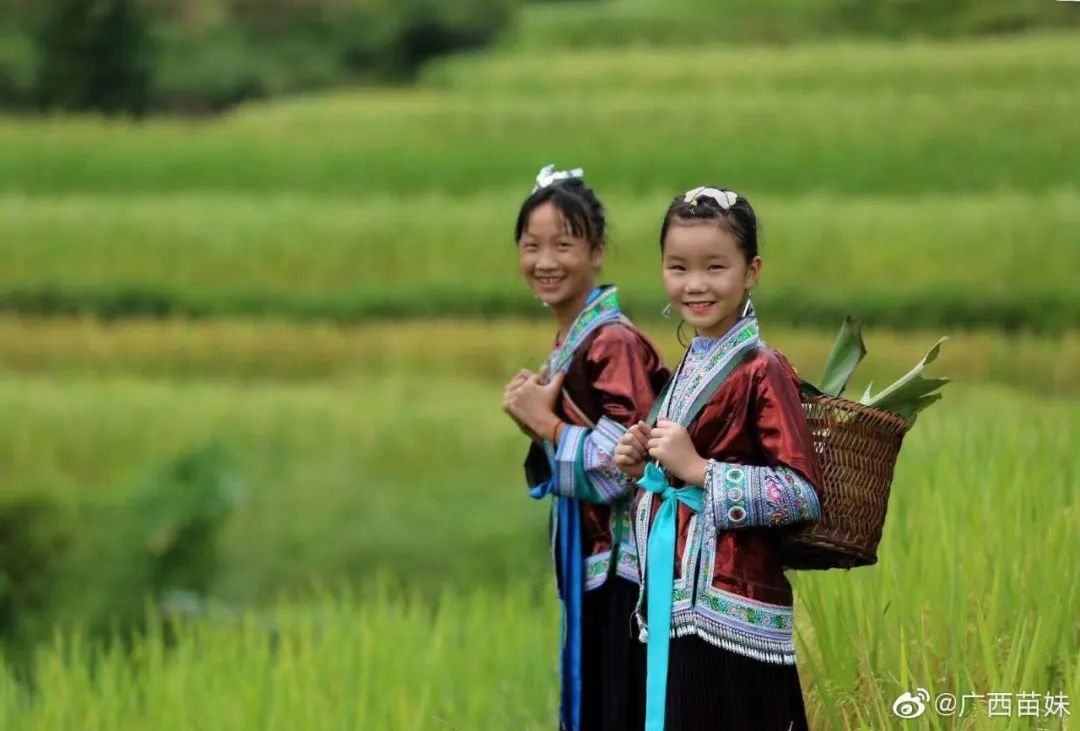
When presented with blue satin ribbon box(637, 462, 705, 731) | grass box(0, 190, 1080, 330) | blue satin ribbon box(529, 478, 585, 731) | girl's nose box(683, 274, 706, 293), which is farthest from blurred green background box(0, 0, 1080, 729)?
girl's nose box(683, 274, 706, 293)

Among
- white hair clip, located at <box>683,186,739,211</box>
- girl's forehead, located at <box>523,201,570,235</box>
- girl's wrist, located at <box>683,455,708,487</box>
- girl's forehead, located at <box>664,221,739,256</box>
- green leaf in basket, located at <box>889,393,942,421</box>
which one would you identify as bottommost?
girl's wrist, located at <box>683,455,708,487</box>

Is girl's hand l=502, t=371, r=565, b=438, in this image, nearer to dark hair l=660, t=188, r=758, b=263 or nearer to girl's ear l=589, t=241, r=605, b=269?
girl's ear l=589, t=241, r=605, b=269

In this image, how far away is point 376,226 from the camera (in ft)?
15.4

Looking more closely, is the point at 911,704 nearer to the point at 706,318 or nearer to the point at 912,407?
the point at 912,407

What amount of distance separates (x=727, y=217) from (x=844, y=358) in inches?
11.0

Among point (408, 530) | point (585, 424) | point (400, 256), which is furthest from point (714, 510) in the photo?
point (400, 256)

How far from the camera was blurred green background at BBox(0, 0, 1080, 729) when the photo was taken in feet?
12.3

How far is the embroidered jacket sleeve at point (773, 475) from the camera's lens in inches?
57.2

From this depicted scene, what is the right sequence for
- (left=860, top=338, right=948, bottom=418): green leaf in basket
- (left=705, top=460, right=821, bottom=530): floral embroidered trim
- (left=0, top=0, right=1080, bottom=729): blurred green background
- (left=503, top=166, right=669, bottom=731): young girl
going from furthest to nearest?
(left=0, top=0, right=1080, bottom=729): blurred green background < (left=503, top=166, right=669, bottom=731): young girl < (left=860, top=338, right=948, bottom=418): green leaf in basket < (left=705, top=460, right=821, bottom=530): floral embroidered trim

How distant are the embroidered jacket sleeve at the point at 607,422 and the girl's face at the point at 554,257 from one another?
69 mm

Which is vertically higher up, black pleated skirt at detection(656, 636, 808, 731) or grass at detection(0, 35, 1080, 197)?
grass at detection(0, 35, 1080, 197)

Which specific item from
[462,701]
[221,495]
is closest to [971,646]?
[462,701]

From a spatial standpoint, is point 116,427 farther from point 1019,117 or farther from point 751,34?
point 1019,117

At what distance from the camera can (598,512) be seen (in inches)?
72.1
